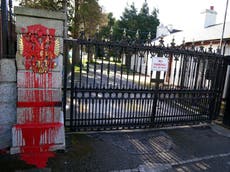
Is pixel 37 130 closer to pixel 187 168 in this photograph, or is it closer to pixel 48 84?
pixel 48 84

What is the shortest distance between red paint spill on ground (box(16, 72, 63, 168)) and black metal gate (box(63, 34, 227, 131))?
69 cm

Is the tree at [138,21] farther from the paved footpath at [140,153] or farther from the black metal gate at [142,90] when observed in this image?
the paved footpath at [140,153]

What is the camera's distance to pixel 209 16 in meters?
15.6

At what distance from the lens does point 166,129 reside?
5.17 meters

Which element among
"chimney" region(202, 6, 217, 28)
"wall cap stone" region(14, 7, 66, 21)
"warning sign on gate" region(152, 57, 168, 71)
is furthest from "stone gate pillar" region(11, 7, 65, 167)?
"chimney" region(202, 6, 217, 28)

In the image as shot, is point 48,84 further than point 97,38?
No

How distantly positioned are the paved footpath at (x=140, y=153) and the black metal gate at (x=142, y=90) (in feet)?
1.21

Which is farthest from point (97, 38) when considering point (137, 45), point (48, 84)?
point (48, 84)

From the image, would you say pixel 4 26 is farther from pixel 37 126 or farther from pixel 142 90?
pixel 142 90

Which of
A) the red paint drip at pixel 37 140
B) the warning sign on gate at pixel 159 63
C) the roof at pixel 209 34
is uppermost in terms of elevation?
the roof at pixel 209 34

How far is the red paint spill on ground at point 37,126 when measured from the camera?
3309 mm

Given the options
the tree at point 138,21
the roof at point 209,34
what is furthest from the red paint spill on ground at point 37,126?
the tree at point 138,21

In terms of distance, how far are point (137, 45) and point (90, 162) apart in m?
2.62

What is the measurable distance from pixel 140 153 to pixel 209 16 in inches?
604
